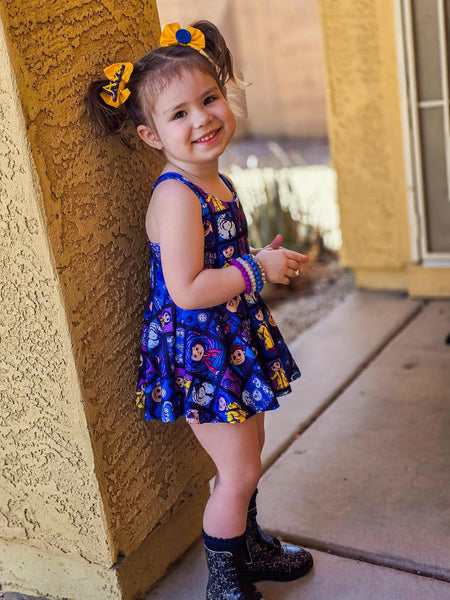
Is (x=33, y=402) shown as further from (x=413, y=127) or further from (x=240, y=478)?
(x=413, y=127)

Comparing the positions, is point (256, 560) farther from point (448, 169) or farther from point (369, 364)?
point (448, 169)

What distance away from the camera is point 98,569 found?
2.10 metres

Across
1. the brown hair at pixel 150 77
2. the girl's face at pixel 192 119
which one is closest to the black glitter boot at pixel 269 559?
the girl's face at pixel 192 119

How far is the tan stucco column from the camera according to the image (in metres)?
1.75

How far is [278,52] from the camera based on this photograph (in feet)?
37.6

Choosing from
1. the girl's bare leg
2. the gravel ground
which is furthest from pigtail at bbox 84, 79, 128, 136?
the gravel ground

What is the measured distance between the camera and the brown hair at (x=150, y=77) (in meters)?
1.81

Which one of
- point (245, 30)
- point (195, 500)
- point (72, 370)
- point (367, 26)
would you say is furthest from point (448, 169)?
point (245, 30)

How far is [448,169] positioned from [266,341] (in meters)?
2.45

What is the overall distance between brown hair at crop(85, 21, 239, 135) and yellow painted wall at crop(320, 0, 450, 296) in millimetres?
2350

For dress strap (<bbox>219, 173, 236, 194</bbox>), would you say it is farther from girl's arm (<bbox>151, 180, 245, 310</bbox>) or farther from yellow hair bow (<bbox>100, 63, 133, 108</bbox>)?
yellow hair bow (<bbox>100, 63, 133, 108</bbox>)

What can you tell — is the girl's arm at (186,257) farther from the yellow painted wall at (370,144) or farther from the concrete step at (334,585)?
the yellow painted wall at (370,144)

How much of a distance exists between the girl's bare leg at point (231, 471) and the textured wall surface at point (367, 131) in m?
2.59

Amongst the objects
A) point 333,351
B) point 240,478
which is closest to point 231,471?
point 240,478
